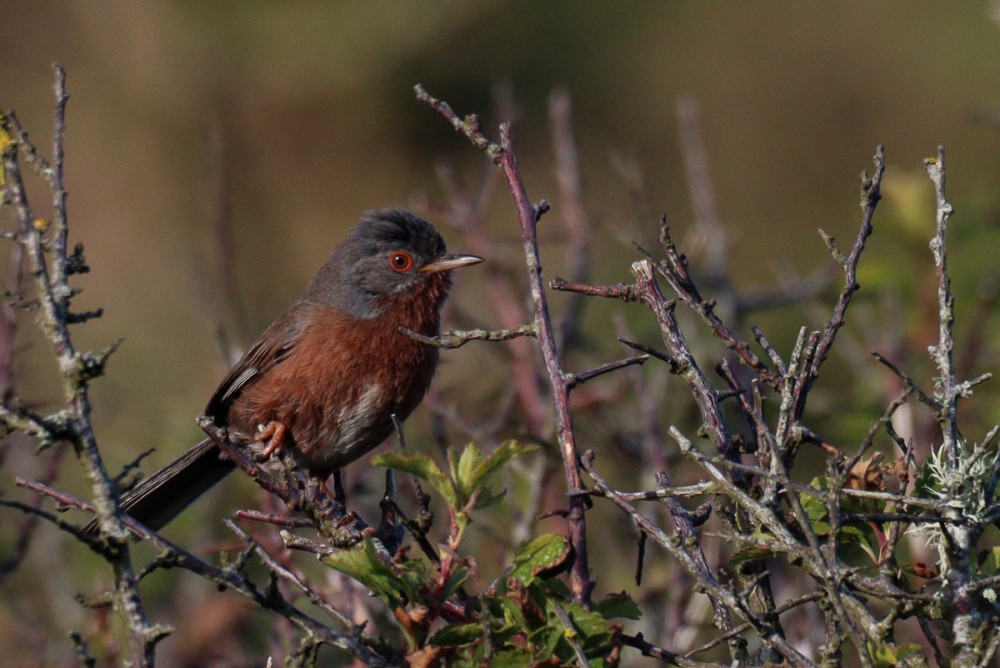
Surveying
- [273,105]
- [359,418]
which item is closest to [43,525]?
[359,418]

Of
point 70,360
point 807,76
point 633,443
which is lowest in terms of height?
point 70,360

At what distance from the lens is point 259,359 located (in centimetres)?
517

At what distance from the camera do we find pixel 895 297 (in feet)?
18.5

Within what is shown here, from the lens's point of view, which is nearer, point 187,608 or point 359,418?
point 359,418

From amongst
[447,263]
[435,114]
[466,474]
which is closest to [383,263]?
[447,263]

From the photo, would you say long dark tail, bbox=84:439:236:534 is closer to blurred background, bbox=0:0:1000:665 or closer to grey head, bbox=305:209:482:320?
grey head, bbox=305:209:482:320

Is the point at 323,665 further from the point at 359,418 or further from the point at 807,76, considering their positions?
the point at 807,76

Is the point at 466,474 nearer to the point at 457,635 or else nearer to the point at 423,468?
the point at 423,468

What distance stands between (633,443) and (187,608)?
7.24 feet

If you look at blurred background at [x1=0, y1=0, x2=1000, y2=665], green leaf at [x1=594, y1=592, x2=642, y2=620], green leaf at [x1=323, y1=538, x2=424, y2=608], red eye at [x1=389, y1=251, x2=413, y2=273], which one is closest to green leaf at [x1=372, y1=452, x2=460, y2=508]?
green leaf at [x1=323, y1=538, x2=424, y2=608]

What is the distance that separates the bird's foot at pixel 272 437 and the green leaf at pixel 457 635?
106 inches

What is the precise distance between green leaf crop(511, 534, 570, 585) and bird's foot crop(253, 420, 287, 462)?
271 cm

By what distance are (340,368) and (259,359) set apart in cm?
Answer: 53

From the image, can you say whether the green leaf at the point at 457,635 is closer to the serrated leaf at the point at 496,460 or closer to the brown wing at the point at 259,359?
the serrated leaf at the point at 496,460
